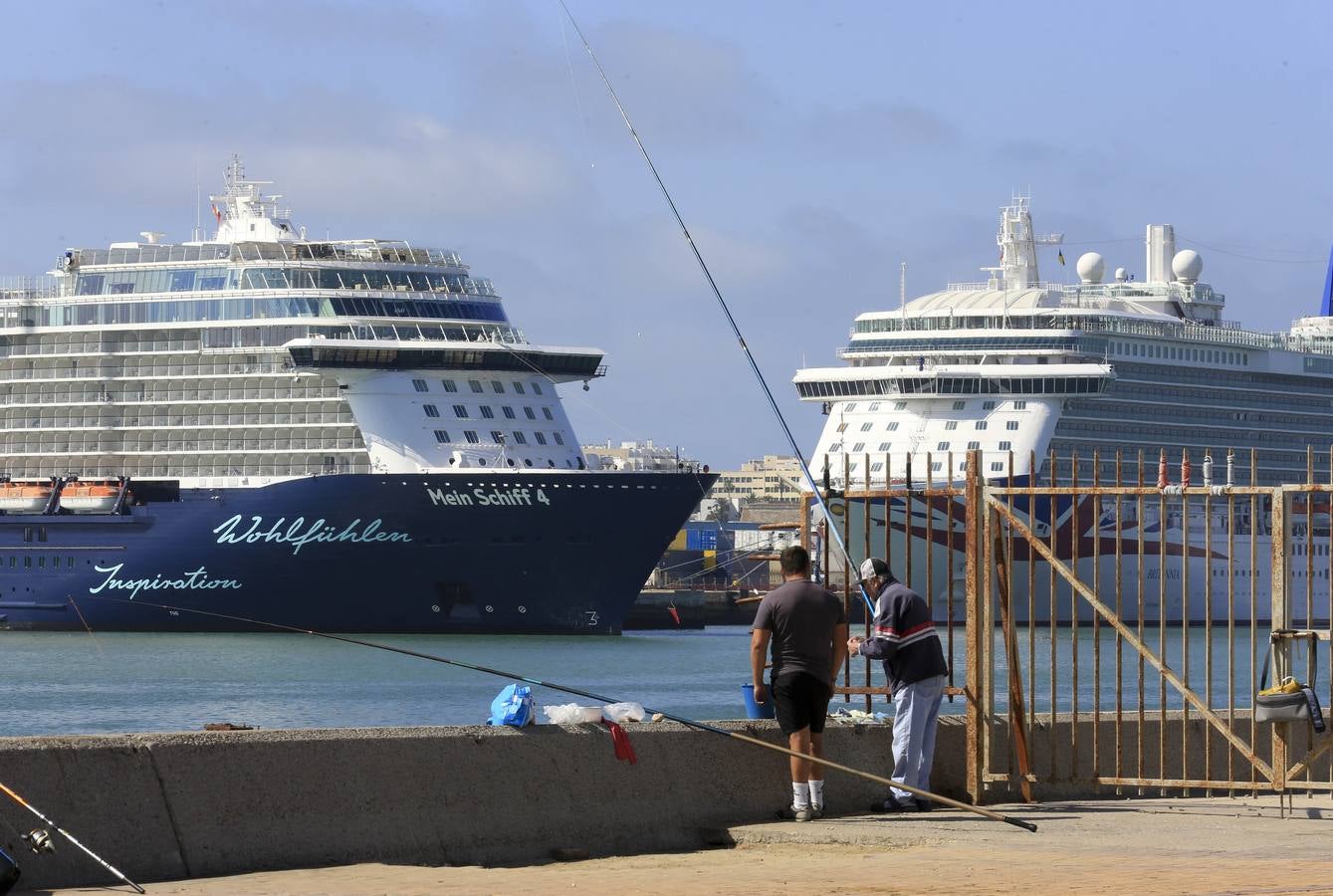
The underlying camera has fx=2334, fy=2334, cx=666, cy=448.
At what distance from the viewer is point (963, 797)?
358 inches

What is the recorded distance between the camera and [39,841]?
6496 millimetres

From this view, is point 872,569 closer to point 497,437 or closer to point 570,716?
point 570,716

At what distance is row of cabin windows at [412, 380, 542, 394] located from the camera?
42781mm

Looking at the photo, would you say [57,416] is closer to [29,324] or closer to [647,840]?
[29,324]

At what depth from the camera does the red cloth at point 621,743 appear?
8062mm

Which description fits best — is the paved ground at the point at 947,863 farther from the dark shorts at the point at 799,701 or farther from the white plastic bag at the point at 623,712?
the white plastic bag at the point at 623,712

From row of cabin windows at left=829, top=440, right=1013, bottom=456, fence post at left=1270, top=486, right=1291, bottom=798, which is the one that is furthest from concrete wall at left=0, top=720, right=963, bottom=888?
row of cabin windows at left=829, top=440, right=1013, bottom=456

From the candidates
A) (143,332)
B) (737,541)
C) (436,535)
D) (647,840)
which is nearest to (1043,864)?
(647,840)

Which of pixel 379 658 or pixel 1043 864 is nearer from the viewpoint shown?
pixel 1043 864

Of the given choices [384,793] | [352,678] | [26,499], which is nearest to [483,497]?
[26,499]

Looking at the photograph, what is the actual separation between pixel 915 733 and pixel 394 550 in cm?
3381

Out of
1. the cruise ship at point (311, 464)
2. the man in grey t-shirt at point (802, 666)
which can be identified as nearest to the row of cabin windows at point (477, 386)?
the cruise ship at point (311, 464)

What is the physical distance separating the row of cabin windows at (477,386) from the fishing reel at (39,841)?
36253 mm

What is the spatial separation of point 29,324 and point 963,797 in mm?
40445
